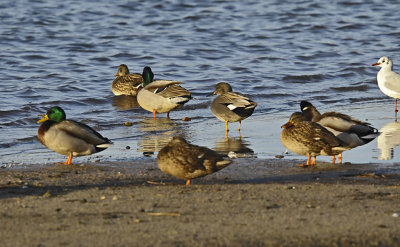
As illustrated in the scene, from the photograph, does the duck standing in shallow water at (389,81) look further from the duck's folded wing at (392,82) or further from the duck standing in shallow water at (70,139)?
Result: the duck standing in shallow water at (70,139)

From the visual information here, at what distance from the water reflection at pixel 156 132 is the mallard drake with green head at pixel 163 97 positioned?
0.28 meters

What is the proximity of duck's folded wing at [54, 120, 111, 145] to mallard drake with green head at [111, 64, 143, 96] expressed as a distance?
266 inches

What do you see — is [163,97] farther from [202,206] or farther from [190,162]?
[202,206]

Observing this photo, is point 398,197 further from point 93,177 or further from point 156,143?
point 156,143

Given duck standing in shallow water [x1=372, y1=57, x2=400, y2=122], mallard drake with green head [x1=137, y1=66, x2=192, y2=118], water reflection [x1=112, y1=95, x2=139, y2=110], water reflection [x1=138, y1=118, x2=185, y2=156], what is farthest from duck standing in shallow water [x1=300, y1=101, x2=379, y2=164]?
water reflection [x1=112, y1=95, x2=139, y2=110]

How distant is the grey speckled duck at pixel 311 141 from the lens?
8.84 meters

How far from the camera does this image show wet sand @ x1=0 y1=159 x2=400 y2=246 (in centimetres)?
574

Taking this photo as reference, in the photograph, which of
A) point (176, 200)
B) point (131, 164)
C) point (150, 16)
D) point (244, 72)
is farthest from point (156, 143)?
point (150, 16)

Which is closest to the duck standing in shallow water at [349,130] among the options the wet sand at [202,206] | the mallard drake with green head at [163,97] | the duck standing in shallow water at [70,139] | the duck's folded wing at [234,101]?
the wet sand at [202,206]

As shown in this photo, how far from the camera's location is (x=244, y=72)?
18.4 metres

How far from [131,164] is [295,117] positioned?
212cm

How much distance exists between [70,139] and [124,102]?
6.60 metres

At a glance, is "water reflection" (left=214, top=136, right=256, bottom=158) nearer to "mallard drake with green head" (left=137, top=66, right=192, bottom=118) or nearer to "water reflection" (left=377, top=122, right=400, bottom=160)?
"water reflection" (left=377, top=122, right=400, bottom=160)

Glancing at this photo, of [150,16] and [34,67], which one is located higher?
[150,16]
